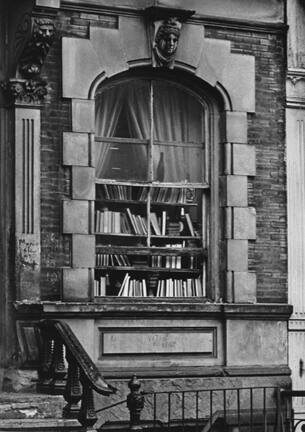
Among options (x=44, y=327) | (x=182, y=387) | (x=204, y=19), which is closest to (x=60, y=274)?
(x=44, y=327)

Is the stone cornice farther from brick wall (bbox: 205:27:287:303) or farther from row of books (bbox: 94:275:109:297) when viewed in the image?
brick wall (bbox: 205:27:287:303)

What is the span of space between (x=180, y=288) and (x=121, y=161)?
1678 millimetres

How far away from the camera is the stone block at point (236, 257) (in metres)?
16.1

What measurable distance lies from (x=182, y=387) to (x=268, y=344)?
4.07ft

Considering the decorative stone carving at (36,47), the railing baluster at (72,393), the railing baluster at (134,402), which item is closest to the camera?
the railing baluster at (72,393)

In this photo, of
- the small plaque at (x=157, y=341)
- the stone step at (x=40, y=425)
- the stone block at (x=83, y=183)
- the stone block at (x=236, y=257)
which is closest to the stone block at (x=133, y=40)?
the stone block at (x=83, y=183)

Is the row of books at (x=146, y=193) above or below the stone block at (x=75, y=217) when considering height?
above

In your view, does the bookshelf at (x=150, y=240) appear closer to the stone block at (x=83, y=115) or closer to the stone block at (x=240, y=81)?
the stone block at (x=83, y=115)

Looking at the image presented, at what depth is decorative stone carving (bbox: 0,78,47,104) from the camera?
15.2 metres

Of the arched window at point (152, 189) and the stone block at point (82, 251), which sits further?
the arched window at point (152, 189)

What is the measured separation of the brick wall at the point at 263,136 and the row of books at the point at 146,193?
667 mm

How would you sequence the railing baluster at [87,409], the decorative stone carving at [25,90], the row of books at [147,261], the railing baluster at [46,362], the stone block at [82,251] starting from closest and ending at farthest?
the railing baluster at [87,409] < the railing baluster at [46,362] < the decorative stone carving at [25,90] < the stone block at [82,251] < the row of books at [147,261]

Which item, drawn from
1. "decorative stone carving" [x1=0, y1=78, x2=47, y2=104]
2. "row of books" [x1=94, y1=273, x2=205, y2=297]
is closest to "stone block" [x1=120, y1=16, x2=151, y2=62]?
"decorative stone carving" [x1=0, y1=78, x2=47, y2=104]

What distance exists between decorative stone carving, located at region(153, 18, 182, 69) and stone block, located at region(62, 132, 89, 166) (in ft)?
4.26
